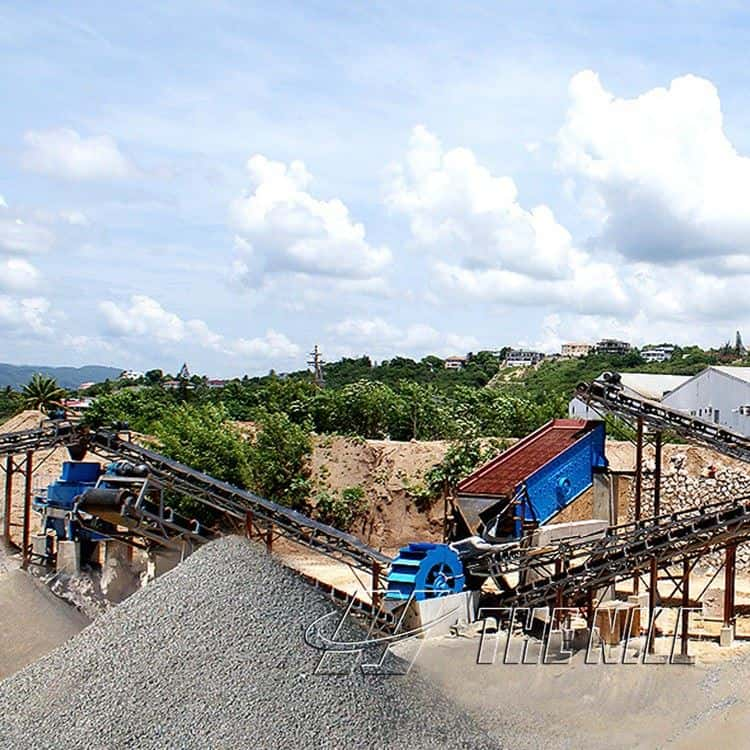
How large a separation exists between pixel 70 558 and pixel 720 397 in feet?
78.4

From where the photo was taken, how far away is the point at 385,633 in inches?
547

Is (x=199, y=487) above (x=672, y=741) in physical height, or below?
above

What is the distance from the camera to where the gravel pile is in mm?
10328

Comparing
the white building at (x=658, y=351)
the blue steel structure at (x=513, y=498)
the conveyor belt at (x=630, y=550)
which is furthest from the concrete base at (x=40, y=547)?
the white building at (x=658, y=351)

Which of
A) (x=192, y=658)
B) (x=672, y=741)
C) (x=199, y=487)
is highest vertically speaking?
(x=199, y=487)

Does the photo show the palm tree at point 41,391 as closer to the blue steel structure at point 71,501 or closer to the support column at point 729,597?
the blue steel structure at point 71,501

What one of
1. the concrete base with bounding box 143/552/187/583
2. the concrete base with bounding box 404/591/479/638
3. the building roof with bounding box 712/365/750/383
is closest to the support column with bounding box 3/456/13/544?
the concrete base with bounding box 143/552/187/583

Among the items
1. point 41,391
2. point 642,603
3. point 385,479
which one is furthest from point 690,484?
point 41,391

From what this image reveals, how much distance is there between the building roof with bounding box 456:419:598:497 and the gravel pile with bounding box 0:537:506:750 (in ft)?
16.5

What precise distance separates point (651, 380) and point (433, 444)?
66.2 feet

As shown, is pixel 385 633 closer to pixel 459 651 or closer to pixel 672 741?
pixel 459 651

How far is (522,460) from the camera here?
17.9 metres

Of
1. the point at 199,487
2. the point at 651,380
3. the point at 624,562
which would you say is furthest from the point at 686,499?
the point at 651,380

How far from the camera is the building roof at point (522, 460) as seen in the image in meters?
17.1
